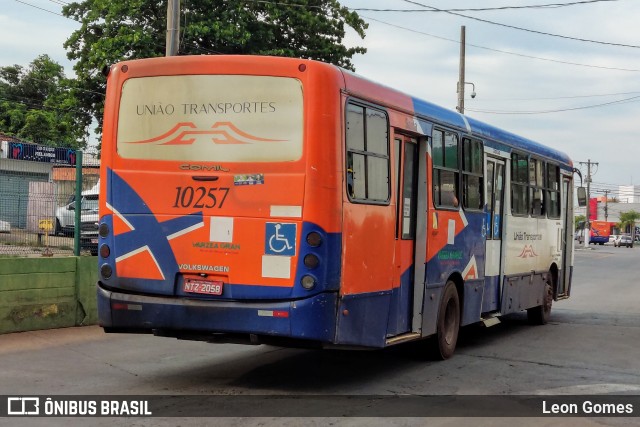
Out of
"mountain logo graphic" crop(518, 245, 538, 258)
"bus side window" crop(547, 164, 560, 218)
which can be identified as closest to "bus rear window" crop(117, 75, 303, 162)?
"mountain logo graphic" crop(518, 245, 538, 258)

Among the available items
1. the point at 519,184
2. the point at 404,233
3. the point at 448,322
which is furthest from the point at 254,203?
the point at 519,184

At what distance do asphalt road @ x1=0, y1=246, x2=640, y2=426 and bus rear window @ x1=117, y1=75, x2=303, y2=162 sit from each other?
2.33 meters

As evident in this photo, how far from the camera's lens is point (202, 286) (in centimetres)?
800

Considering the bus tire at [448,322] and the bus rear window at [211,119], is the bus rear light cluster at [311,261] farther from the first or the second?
the bus tire at [448,322]

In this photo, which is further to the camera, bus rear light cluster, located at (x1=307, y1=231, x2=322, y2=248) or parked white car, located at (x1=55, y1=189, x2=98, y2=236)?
parked white car, located at (x1=55, y1=189, x2=98, y2=236)

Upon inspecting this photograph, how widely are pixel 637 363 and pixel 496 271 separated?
247 centimetres

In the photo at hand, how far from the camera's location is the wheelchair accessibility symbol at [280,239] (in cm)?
775

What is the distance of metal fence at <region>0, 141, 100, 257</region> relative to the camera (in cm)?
1205

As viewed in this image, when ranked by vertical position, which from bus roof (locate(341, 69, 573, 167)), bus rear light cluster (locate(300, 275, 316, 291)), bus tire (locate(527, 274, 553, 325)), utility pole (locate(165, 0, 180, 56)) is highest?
utility pole (locate(165, 0, 180, 56))

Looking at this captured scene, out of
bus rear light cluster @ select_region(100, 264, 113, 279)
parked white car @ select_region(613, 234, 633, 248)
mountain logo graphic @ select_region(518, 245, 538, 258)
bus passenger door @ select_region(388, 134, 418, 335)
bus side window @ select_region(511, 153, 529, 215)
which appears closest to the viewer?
bus rear light cluster @ select_region(100, 264, 113, 279)

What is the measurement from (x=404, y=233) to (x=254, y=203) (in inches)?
88.5

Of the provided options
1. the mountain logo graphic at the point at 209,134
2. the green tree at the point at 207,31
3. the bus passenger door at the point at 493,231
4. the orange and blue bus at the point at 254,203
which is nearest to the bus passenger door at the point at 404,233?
the orange and blue bus at the point at 254,203

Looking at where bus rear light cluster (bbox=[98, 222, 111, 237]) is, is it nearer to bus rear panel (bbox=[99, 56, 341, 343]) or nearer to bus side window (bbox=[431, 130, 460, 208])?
bus rear panel (bbox=[99, 56, 341, 343])

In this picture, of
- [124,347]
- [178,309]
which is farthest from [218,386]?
[124,347]
